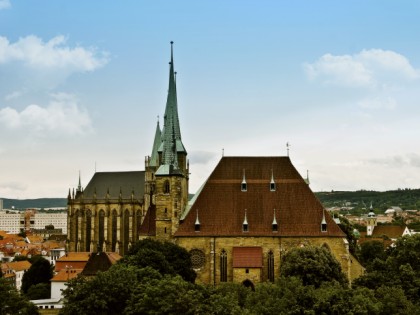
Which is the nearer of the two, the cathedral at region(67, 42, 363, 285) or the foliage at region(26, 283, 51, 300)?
the cathedral at region(67, 42, 363, 285)

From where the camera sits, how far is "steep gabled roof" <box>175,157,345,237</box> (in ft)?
223

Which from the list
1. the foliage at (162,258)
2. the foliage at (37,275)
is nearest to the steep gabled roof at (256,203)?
the foliage at (162,258)

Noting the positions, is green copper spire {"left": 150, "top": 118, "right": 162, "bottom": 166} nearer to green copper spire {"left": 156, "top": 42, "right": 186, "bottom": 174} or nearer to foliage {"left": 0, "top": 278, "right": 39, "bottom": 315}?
green copper spire {"left": 156, "top": 42, "right": 186, "bottom": 174}

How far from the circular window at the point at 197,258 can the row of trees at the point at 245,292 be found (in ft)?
19.5

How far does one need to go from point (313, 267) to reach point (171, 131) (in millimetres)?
24142

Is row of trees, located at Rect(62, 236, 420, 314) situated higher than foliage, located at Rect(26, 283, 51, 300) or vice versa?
row of trees, located at Rect(62, 236, 420, 314)

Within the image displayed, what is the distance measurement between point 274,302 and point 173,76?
4093 cm

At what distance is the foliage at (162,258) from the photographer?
59500 mm

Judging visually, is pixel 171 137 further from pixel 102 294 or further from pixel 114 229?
pixel 114 229

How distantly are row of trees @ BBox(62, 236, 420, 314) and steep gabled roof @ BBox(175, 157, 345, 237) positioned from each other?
6475 mm

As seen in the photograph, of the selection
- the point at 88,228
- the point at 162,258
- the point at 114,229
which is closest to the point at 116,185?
the point at 114,229

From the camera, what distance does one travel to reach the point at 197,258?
6806cm

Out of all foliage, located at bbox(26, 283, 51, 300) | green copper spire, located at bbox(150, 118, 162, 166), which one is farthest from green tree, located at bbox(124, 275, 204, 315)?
green copper spire, located at bbox(150, 118, 162, 166)

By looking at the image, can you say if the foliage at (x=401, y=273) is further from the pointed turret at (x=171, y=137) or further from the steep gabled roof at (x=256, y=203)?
the pointed turret at (x=171, y=137)
